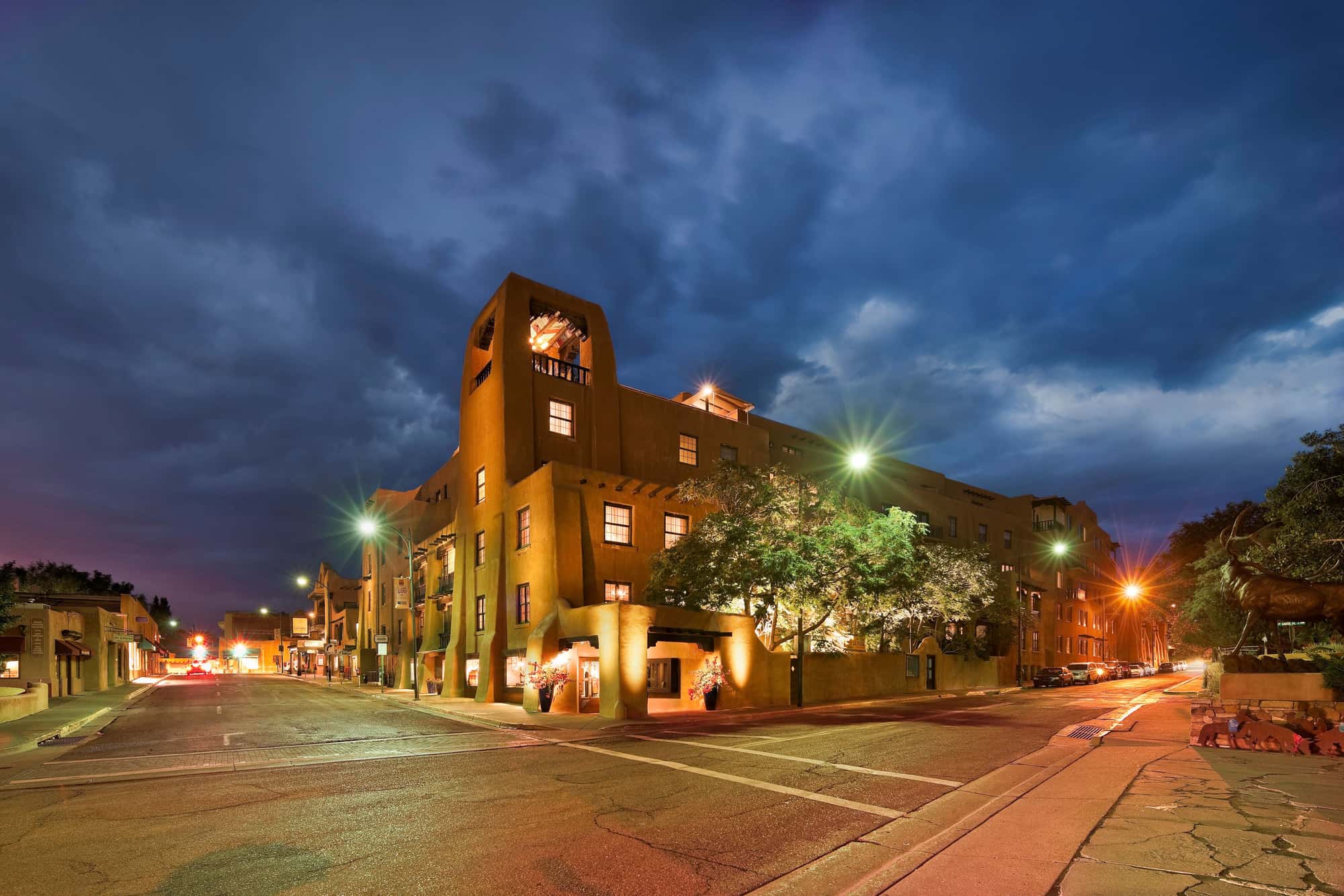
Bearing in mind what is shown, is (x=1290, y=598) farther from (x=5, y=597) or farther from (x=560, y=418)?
(x=5, y=597)

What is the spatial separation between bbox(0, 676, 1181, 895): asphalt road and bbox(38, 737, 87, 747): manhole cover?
523 mm

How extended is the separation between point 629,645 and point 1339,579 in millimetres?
18649

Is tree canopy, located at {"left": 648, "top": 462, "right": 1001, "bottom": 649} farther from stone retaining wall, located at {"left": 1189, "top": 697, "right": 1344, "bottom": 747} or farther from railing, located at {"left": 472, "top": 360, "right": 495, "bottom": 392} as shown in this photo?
stone retaining wall, located at {"left": 1189, "top": 697, "right": 1344, "bottom": 747}

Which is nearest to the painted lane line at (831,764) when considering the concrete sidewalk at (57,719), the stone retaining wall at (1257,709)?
the stone retaining wall at (1257,709)

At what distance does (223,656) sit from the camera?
129375 mm

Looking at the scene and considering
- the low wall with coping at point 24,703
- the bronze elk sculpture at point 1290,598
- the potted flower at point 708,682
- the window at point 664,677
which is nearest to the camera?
the bronze elk sculpture at point 1290,598

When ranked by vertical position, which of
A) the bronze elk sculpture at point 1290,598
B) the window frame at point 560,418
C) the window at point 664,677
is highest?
the window frame at point 560,418

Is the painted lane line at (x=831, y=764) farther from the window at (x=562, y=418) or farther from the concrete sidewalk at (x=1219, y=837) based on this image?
the window at (x=562, y=418)

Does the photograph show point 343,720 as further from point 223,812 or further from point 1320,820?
point 1320,820

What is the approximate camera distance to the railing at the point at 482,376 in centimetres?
3647

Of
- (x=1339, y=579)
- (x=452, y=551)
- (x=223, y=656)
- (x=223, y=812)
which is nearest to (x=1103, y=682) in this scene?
(x=1339, y=579)

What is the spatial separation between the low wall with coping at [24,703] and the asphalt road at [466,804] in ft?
16.9

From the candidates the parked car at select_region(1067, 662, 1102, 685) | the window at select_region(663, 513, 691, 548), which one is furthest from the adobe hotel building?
the parked car at select_region(1067, 662, 1102, 685)

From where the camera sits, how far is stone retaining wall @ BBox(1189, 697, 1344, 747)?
51.3 feet
